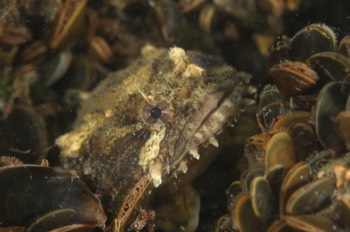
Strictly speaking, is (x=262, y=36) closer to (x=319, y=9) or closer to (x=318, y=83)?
(x=319, y=9)

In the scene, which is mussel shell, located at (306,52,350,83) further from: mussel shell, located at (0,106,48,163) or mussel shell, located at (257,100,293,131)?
mussel shell, located at (0,106,48,163)

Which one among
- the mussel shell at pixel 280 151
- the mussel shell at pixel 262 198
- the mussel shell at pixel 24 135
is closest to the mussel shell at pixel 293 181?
the mussel shell at pixel 262 198

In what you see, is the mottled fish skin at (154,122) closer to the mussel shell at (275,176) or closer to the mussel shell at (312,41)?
the mussel shell at (312,41)

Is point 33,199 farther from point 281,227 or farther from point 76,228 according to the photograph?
point 281,227

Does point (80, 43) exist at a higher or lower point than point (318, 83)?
lower

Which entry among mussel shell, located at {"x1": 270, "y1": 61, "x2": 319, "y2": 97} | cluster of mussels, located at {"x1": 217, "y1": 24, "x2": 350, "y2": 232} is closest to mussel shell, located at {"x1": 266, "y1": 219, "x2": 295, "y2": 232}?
cluster of mussels, located at {"x1": 217, "y1": 24, "x2": 350, "y2": 232}

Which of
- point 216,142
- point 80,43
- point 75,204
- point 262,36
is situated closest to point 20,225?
point 75,204
